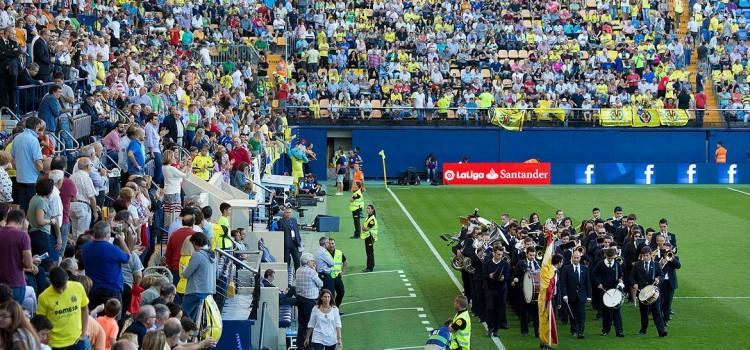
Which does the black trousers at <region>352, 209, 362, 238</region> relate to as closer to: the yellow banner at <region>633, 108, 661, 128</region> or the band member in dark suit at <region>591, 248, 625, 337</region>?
the band member in dark suit at <region>591, 248, 625, 337</region>

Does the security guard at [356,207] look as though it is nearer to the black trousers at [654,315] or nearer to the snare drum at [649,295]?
the black trousers at [654,315]

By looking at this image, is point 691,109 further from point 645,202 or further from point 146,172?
point 146,172

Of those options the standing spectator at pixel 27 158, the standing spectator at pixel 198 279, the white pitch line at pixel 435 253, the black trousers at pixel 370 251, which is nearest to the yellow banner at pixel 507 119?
the white pitch line at pixel 435 253

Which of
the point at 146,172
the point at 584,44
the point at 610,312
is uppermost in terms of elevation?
the point at 584,44

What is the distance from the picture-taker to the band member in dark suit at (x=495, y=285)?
886 inches

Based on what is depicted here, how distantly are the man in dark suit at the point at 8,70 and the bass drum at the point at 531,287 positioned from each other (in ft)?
31.0

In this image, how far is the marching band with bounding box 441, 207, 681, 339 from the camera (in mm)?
22375

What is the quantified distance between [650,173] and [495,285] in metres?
28.0

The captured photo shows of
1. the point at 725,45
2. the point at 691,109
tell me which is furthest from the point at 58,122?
the point at 725,45

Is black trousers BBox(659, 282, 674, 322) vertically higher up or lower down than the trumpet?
lower down

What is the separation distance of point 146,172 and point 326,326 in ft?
22.7

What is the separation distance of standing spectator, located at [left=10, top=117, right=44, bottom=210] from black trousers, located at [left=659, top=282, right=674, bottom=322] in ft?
35.8

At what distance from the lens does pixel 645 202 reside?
42.7 metres

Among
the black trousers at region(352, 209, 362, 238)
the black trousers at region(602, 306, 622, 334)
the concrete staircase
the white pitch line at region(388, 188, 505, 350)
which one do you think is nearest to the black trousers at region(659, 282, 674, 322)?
the black trousers at region(602, 306, 622, 334)
